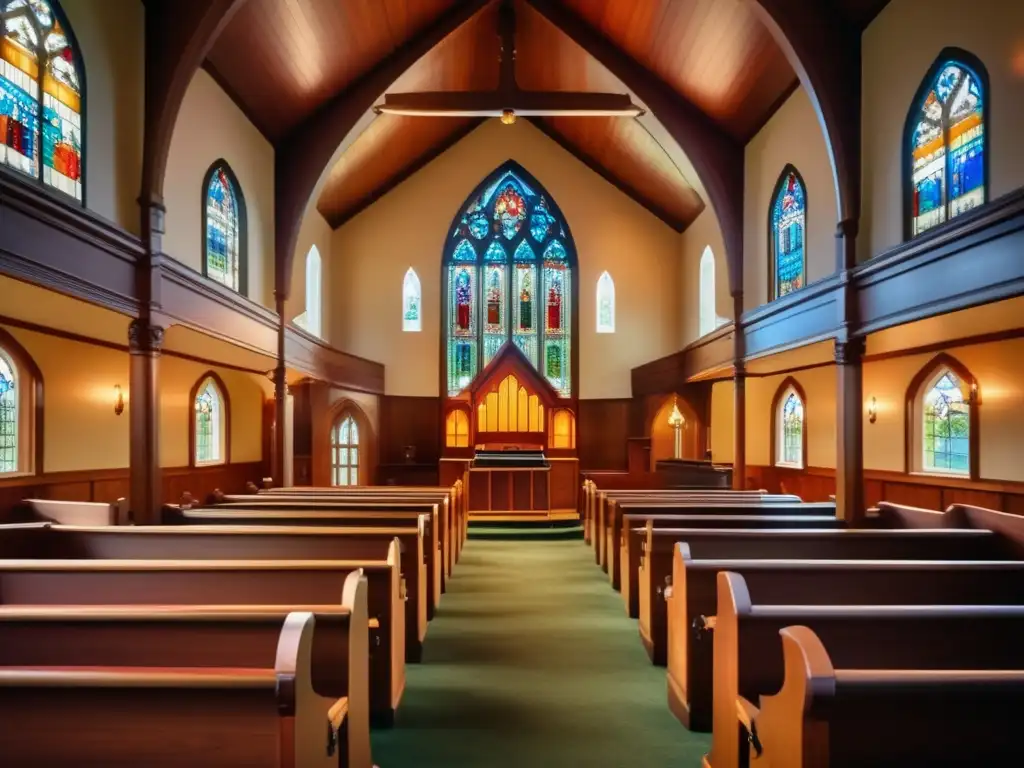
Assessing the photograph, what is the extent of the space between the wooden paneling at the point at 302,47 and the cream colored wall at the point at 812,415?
845cm

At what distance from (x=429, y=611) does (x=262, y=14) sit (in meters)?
7.01

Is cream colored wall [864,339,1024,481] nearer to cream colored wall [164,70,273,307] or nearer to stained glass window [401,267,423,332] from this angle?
cream colored wall [164,70,273,307]

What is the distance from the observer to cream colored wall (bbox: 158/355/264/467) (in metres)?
11.7

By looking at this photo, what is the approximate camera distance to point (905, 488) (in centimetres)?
1041

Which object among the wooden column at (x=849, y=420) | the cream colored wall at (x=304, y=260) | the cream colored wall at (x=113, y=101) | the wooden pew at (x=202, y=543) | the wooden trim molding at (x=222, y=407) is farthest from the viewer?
the cream colored wall at (x=304, y=260)

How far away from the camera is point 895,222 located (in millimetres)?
7480

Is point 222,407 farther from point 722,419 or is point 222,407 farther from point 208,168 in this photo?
point 722,419

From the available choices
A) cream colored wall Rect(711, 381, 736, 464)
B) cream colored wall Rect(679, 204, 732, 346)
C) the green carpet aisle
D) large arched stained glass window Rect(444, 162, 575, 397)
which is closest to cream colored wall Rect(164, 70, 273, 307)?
the green carpet aisle

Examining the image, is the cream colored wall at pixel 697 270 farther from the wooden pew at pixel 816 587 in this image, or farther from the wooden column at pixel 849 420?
the wooden pew at pixel 816 587

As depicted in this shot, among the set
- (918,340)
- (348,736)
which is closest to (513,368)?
(918,340)

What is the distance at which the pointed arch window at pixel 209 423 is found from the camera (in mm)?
12931

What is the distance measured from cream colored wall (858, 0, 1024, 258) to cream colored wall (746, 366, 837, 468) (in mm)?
4593

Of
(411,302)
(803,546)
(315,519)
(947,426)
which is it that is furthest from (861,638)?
(411,302)

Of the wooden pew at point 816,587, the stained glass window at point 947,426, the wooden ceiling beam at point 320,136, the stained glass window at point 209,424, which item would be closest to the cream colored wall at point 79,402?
the stained glass window at point 209,424
